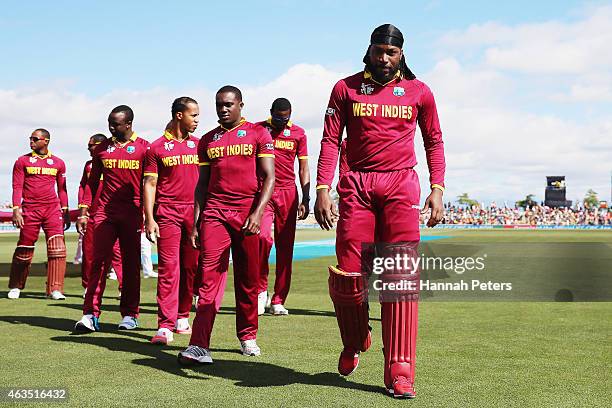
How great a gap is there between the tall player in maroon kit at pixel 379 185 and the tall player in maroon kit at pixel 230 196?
39.8 inches

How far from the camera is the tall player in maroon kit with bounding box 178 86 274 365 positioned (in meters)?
5.77

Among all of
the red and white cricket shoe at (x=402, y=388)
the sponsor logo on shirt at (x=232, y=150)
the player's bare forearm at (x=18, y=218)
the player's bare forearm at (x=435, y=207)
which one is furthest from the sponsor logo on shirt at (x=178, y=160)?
the player's bare forearm at (x=18, y=218)

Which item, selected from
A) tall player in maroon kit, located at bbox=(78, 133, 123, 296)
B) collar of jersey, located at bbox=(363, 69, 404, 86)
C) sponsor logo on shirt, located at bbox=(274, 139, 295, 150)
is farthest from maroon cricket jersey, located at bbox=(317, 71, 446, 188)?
tall player in maroon kit, located at bbox=(78, 133, 123, 296)

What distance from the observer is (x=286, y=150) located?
9094 mm

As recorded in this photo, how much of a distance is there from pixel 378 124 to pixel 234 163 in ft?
4.76

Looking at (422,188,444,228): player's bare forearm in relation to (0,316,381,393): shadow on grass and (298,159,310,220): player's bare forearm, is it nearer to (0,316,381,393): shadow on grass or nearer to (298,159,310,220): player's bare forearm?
(0,316,381,393): shadow on grass

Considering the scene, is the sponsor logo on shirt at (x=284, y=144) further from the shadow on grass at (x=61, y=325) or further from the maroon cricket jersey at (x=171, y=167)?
the shadow on grass at (x=61, y=325)

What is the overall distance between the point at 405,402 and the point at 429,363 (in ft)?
4.34

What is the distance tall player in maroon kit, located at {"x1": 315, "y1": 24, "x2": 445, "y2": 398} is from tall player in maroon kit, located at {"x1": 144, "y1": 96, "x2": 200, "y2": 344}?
244 centimetres

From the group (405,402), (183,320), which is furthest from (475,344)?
(183,320)

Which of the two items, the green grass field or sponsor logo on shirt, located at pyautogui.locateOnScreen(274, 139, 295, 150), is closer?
Result: the green grass field

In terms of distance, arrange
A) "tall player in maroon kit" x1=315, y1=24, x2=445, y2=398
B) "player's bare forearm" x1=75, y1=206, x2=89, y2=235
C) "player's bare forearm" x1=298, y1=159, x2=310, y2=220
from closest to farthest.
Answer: "tall player in maroon kit" x1=315, y1=24, x2=445, y2=398
"player's bare forearm" x1=298, y1=159, x2=310, y2=220
"player's bare forearm" x1=75, y1=206, x2=89, y2=235

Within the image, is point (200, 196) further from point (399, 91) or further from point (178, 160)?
point (399, 91)

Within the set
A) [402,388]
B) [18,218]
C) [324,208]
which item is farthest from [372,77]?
[18,218]
